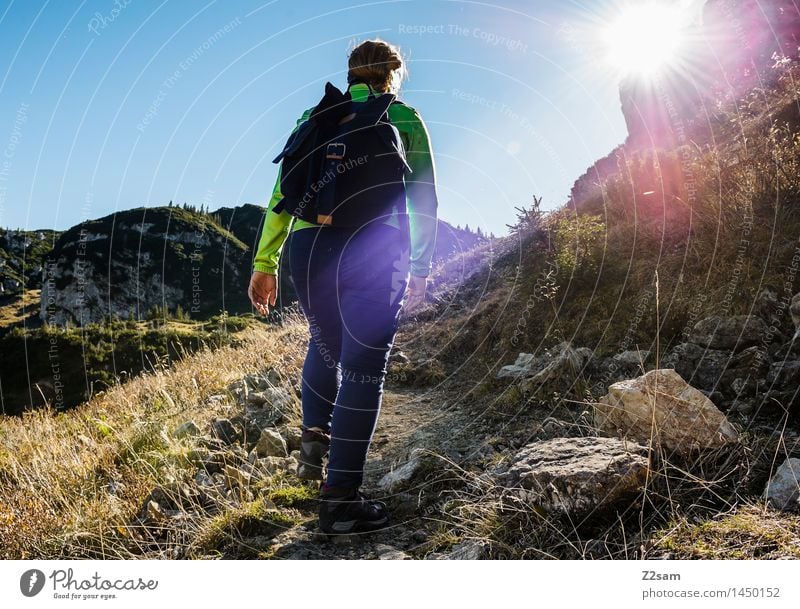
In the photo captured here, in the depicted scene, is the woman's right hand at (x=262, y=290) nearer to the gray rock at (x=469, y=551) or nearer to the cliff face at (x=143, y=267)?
the gray rock at (x=469, y=551)

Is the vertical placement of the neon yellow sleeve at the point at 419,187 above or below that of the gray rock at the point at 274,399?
above

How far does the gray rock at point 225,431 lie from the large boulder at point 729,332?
4047 millimetres

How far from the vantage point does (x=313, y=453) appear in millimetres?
3365

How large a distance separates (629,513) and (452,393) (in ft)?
10.3

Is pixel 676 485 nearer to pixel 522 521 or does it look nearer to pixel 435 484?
pixel 522 521

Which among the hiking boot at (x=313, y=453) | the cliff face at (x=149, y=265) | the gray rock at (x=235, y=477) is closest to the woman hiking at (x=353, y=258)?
the hiking boot at (x=313, y=453)

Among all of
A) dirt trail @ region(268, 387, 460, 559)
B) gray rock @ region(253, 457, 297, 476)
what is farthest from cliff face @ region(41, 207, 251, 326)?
gray rock @ region(253, 457, 297, 476)

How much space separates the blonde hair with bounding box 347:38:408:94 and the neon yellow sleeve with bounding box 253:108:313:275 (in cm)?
41

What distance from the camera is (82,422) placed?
649 centimetres

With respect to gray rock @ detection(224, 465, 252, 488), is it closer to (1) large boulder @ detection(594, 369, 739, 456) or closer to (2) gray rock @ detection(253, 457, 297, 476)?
(2) gray rock @ detection(253, 457, 297, 476)

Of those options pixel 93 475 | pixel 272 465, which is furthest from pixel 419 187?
pixel 93 475

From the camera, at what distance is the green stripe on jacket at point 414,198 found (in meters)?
3.04
